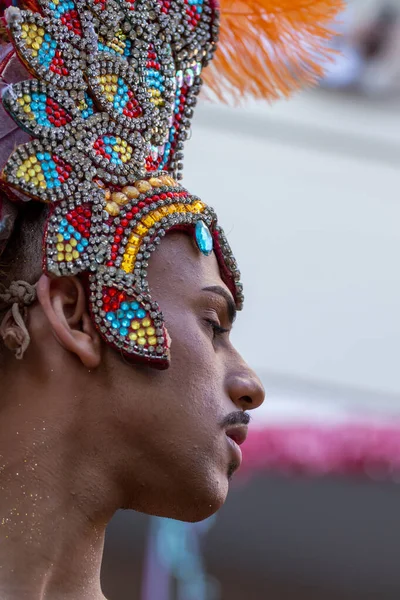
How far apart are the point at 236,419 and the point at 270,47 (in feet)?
3.34

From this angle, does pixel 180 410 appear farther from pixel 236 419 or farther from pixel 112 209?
pixel 112 209

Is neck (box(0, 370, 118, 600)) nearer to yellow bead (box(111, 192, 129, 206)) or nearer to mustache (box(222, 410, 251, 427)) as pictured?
mustache (box(222, 410, 251, 427))

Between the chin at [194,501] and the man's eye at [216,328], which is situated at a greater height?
the man's eye at [216,328]

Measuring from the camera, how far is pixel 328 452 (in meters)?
6.32

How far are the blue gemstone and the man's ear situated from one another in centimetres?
28

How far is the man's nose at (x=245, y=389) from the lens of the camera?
224 centimetres

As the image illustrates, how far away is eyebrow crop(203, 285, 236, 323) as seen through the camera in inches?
90.0

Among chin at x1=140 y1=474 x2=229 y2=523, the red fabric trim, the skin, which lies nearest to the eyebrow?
the skin

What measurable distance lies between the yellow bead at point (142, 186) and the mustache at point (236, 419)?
0.49 meters

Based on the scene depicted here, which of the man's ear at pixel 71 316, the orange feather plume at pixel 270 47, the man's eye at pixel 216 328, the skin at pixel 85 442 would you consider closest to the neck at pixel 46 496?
the skin at pixel 85 442

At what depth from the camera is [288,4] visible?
8.86 feet

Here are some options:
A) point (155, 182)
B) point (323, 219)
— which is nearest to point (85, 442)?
point (155, 182)

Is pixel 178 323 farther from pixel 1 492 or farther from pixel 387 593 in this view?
pixel 387 593

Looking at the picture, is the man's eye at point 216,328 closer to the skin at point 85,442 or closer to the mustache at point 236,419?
the skin at point 85,442
